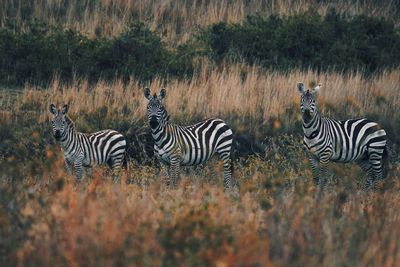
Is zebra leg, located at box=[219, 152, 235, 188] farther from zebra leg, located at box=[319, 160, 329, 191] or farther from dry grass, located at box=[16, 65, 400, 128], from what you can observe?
dry grass, located at box=[16, 65, 400, 128]

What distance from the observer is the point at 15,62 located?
19281 millimetres

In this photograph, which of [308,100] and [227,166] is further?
[227,166]

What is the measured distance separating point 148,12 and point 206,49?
4660mm

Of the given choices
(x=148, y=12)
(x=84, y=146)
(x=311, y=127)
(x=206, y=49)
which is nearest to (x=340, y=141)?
(x=311, y=127)

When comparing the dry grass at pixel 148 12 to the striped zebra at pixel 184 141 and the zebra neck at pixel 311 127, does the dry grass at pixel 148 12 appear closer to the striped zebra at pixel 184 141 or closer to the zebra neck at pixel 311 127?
the striped zebra at pixel 184 141

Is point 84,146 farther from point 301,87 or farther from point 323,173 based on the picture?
point 323,173

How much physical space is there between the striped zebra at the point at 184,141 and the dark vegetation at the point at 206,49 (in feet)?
13.9

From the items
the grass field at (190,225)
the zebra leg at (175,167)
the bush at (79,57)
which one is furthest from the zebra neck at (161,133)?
the bush at (79,57)

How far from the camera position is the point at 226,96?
17.3 meters

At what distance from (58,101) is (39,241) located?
9.29m

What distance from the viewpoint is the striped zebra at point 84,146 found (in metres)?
13.5

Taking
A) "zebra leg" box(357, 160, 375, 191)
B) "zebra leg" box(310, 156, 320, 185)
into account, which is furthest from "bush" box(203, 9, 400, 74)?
"zebra leg" box(310, 156, 320, 185)

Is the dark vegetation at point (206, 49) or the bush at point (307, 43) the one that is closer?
the dark vegetation at point (206, 49)

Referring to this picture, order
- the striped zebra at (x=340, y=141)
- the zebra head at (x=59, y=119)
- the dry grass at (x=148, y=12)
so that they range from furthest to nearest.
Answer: the dry grass at (x=148, y=12), the striped zebra at (x=340, y=141), the zebra head at (x=59, y=119)
